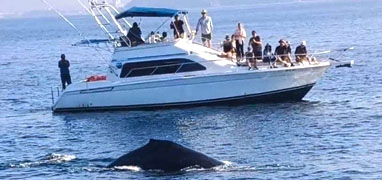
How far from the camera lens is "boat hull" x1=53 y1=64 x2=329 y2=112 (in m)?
44.6

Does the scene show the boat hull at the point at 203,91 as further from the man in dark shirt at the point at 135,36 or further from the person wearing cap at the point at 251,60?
the man in dark shirt at the point at 135,36

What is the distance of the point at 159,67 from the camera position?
148 ft

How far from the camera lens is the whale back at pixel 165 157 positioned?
29009 millimetres

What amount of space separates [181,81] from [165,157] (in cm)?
1548

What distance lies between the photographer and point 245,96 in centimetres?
4506

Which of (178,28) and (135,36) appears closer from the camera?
(135,36)

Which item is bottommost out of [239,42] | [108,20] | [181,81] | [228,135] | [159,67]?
[228,135]

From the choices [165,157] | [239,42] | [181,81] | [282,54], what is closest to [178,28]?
[239,42]

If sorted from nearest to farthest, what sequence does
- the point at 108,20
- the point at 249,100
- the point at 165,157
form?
1. the point at 165,157
2. the point at 249,100
3. the point at 108,20

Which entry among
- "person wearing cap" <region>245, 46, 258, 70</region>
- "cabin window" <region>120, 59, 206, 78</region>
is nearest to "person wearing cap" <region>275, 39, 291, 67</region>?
"person wearing cap" <region>245, 46, 258, 70</region>

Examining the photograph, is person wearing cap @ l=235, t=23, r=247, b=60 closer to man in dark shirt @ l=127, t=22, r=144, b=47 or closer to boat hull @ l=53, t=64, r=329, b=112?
boat hull @ l=53, t=64, r=329, b=112

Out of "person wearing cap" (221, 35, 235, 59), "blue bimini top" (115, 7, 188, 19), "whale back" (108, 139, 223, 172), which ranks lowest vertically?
"whale back" (108, 139, 223, 172)

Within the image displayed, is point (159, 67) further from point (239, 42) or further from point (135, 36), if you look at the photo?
point (239, 42)

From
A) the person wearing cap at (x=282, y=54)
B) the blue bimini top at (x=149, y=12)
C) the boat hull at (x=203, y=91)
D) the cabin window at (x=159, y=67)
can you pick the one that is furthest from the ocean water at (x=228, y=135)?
the blue bimini top at (x=149, y=12)
